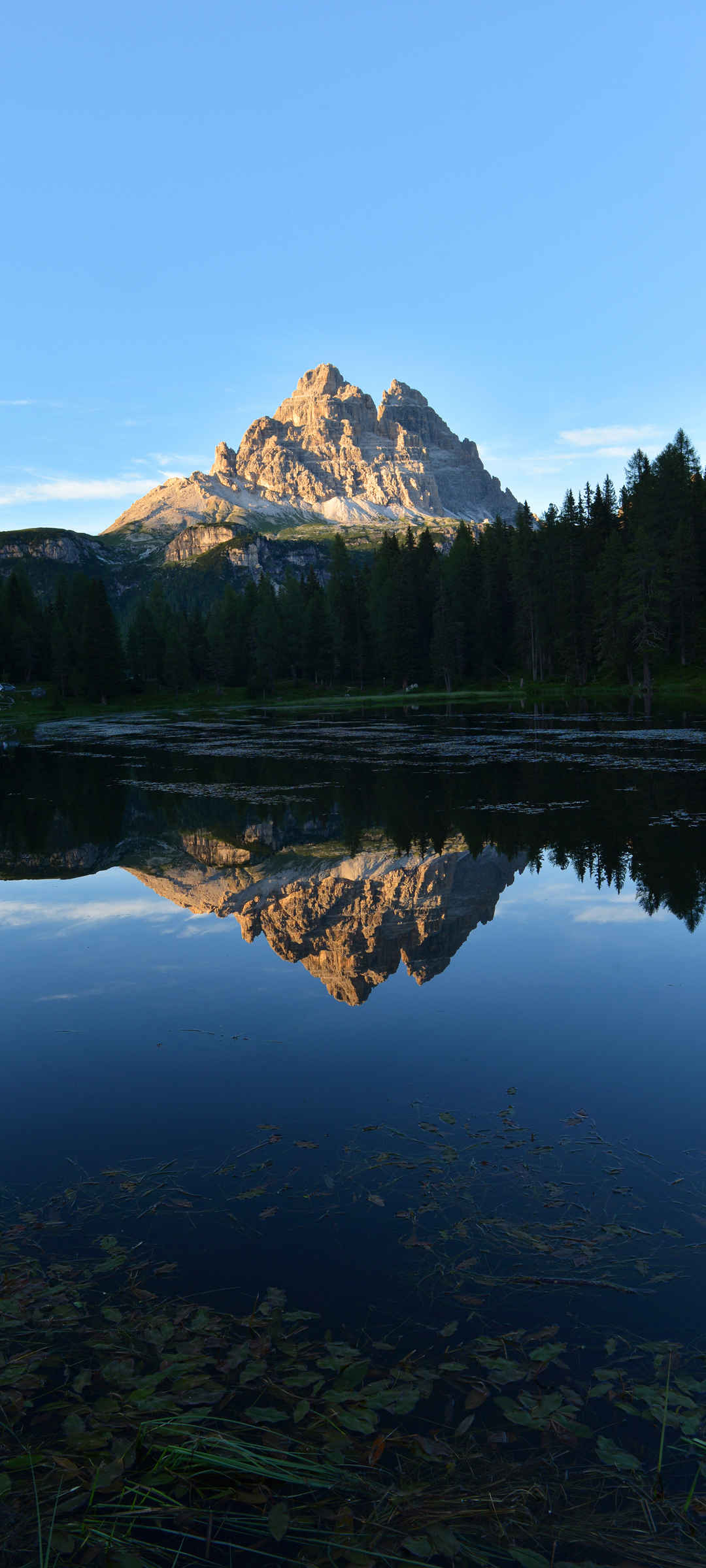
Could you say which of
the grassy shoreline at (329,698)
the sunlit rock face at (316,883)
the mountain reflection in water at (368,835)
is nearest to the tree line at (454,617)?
the grassy shoreline at (329,698)

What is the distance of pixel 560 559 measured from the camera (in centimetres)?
10544

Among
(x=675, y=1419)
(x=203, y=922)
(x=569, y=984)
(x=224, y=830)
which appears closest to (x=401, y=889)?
(x=203, y=922)

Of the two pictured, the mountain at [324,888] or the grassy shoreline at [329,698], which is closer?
the mountain at [324,888]

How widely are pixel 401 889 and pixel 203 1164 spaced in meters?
10.0

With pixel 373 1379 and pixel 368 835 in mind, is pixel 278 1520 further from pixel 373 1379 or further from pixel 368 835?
pixel 368 835

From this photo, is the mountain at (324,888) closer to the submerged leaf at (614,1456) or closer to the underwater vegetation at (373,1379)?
the underwater vegetation at (373,1379)

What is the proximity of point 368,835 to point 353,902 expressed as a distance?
22.4 ft

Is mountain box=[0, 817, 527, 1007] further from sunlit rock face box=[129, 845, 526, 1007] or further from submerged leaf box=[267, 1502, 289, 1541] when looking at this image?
submerged leaf box=[267, 1502, 289, 1541]

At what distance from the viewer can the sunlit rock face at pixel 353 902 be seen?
1351 centimetres

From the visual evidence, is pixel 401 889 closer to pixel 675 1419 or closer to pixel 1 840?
pixel 675 1419

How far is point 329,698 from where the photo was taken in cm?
12306

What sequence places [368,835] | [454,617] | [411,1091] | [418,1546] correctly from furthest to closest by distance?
[454,617] < [368,835] < [411,1091] < [418,1546]

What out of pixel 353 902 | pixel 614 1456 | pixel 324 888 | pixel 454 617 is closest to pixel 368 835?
pixel 324 888

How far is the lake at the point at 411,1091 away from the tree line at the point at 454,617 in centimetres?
7004
